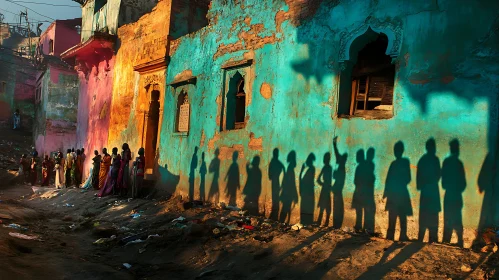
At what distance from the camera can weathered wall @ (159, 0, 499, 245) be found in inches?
195

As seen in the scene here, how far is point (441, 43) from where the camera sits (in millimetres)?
5266

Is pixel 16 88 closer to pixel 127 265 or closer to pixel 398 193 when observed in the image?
pixel 127 265

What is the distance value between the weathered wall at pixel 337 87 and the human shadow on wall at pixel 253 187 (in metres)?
0.12

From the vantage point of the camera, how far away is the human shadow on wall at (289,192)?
6.96m

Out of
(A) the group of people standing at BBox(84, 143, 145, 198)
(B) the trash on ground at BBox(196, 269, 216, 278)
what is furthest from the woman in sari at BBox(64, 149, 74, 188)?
(B) the trash on ground at BBox(196, 269, 216, 278)

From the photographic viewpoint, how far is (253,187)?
7.84 m

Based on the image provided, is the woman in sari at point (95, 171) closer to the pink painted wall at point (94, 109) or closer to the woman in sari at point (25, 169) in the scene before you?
the pink painted wall at point (94, 109)

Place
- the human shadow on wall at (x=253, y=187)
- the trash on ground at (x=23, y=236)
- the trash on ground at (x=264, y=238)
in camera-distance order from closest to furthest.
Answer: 1. the trash on ground at (x=264, y=238)
2. the trash on ground at (x=23, y=236)
3. the human shadow on wall at (x=253, y=187)

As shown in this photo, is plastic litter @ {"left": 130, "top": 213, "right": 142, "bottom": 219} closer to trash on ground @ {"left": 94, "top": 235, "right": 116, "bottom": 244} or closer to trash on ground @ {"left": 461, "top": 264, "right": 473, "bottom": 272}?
trash on ground @ {"left": 94, "top": 235, "right": 116, "bottom": 244}

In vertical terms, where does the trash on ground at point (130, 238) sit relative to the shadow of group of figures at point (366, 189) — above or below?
below

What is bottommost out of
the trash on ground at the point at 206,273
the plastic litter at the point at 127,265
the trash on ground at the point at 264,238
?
the plastic litter at the point at 127,265

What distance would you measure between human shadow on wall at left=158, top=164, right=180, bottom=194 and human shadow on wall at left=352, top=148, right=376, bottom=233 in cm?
552

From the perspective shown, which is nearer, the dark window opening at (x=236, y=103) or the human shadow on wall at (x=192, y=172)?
the dark window opening at (x=236, y=103)

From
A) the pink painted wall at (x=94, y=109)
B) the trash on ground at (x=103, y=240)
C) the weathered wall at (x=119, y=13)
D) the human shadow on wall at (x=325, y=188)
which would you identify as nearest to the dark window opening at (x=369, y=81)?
the human shadow on wall at (x=325, y=188)
